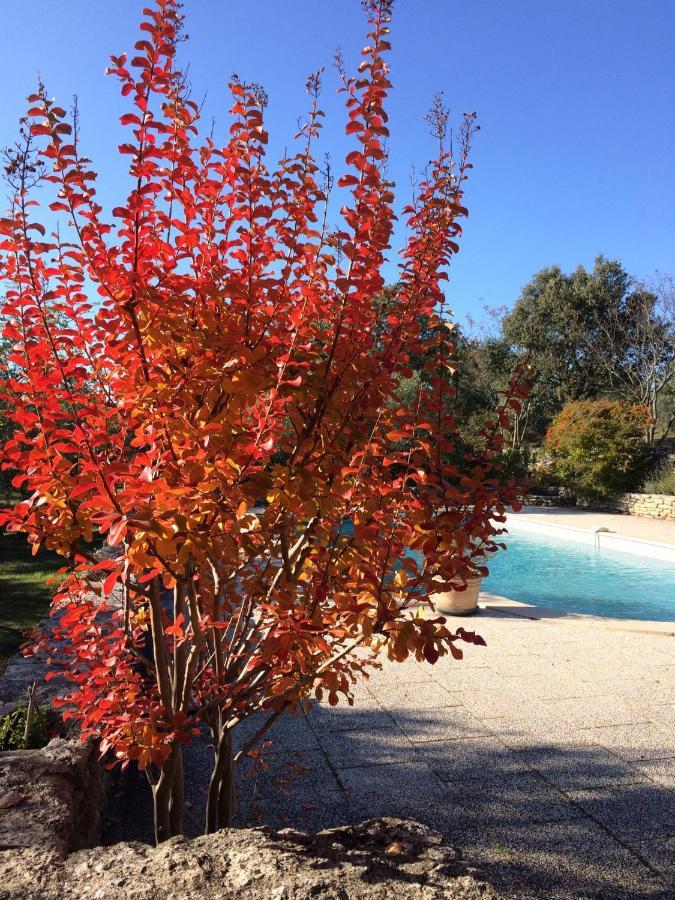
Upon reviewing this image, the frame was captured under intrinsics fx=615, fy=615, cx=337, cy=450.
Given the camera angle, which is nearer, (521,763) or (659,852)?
(659,852)

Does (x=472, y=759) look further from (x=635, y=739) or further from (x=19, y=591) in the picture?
(x=19, y=591)

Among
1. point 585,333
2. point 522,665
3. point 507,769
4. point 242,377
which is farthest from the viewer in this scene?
point 585,333

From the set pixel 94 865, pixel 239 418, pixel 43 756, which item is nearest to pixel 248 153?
pixel 239 418

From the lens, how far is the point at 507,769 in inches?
118

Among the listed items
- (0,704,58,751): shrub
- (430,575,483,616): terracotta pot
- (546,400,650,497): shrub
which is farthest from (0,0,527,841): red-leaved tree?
(546,400,650,497): shrub

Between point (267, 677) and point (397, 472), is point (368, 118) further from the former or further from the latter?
point (267, 677)

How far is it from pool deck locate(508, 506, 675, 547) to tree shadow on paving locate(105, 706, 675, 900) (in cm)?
891

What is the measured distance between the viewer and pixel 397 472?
1934 mm

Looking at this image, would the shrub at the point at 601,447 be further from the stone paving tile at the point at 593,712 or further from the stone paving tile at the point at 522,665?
the stone paving tile at the point at 593,712

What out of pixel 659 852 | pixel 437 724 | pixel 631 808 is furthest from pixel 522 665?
pixel 659 852

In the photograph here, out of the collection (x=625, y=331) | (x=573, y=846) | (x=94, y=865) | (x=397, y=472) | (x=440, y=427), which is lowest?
(x=573, y=846)

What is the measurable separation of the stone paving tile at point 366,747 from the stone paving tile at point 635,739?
3.30 ft

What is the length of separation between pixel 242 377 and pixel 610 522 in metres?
14.7

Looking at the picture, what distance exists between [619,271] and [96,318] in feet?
82.6
